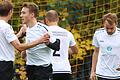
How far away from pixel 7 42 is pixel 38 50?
0.55 metres

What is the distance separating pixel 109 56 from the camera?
792 cm

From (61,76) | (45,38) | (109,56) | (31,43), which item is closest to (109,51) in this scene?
(109,56)

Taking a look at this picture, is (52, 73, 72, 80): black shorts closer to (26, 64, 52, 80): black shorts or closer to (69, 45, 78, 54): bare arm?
(69, 45, 78, 54): bare arm

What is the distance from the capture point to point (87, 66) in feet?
37.0

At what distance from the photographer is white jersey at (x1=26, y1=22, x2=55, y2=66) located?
7.33 meters

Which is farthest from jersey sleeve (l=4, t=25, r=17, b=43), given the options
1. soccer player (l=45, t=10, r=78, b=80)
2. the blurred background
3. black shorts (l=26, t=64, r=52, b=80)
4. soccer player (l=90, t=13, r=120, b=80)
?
the blurred background

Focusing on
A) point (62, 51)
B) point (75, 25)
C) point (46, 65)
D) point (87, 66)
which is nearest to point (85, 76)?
point (87, 66)

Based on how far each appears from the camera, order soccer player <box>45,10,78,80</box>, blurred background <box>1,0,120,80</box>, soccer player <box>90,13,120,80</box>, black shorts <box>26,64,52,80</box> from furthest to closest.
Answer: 1. blurred background <box>1,0,120,80</box>
2. soccer player <box>45,10,78,80</box>
3. soccer player <box>90,13,120,80</box>
4. black shorts <box>26,64,52,80</box>

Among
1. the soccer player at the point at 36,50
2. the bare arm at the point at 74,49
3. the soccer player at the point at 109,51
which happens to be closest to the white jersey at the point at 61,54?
the bare arm at the point at 74,49

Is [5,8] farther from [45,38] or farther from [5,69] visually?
[5,69]

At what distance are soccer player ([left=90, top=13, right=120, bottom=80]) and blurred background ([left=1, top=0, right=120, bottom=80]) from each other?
9.10ft

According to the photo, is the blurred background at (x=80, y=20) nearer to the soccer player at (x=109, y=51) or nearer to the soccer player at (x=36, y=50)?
the soccer player at (x=109, y=51)

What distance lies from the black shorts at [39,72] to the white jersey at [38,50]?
59 millimetres

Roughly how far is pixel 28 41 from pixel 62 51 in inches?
46.1
